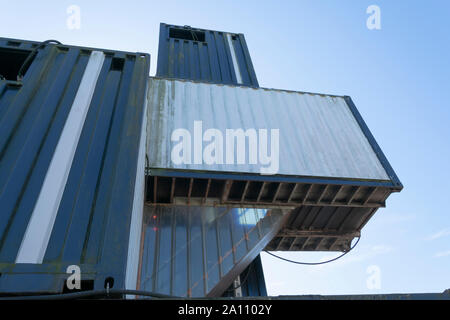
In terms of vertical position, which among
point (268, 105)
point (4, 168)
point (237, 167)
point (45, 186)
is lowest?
point (45, 186)

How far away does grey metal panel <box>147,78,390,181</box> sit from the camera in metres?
8.54

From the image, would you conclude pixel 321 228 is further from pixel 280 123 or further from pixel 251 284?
pixel 280 123

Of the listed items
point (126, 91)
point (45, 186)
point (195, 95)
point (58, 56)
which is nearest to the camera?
point (45, 186)

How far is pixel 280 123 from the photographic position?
10.0m

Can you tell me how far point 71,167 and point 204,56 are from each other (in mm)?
12536

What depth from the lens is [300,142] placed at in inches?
374

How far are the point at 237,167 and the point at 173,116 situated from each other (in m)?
2.79

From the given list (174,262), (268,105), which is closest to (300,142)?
(268,105)

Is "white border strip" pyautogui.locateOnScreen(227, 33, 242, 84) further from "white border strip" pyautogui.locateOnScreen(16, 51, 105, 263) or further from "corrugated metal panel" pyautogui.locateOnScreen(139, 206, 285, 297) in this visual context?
"white border strip" pyautogui.locateOnScreen(16, 51, 105, 263)

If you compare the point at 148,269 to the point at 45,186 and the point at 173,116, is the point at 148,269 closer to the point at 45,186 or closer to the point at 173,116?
the point at 45,186

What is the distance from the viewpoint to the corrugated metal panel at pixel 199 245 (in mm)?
6519

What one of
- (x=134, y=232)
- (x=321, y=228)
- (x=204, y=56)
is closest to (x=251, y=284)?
(x=321, y=228)

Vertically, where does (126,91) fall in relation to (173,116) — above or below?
below

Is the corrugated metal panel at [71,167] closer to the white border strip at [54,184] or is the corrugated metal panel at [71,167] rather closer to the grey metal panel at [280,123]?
the white border strip at [54,184]
